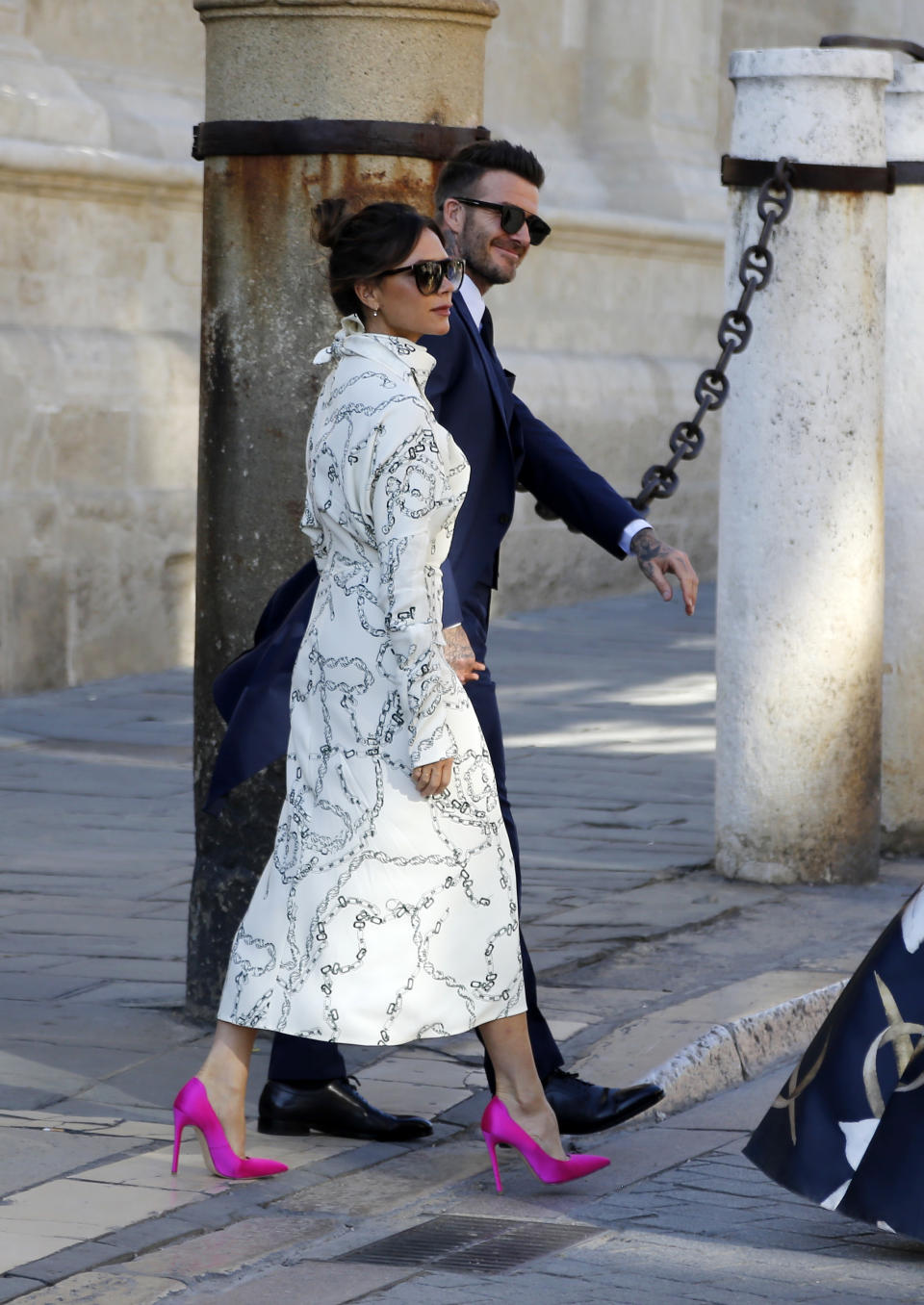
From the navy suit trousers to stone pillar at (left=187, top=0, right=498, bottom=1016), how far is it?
63 cm

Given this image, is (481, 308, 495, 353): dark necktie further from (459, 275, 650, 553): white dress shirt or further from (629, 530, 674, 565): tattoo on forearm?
(629, 530, 674, 565): tattoo on forearm

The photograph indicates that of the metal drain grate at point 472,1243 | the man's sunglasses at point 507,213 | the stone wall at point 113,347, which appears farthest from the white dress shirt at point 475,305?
the stone wall at point 113,347

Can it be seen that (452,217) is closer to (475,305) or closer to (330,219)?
(475,305)

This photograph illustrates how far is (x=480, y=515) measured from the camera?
4203 millimetres

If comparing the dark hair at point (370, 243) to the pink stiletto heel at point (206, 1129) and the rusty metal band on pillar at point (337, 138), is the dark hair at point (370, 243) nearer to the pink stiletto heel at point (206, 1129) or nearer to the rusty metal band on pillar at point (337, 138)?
the rusty metal band on pillar at point (337, 138)

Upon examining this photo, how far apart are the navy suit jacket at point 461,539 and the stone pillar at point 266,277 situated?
1.84 ft

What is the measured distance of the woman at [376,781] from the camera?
12.4 ft

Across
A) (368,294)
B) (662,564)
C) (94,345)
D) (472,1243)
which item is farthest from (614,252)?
(472,1243)

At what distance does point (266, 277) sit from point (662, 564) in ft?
3.59

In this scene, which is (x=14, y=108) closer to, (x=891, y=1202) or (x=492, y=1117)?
(x=492, y=1117)

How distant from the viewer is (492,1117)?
395cm

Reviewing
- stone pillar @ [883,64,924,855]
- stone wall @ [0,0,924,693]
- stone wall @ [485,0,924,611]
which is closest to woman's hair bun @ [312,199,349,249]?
stone pillar @ [883,64,924,855]

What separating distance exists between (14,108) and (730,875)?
4797 millimetres

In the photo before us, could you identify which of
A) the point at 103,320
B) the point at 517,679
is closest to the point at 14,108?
the point at 103,320
